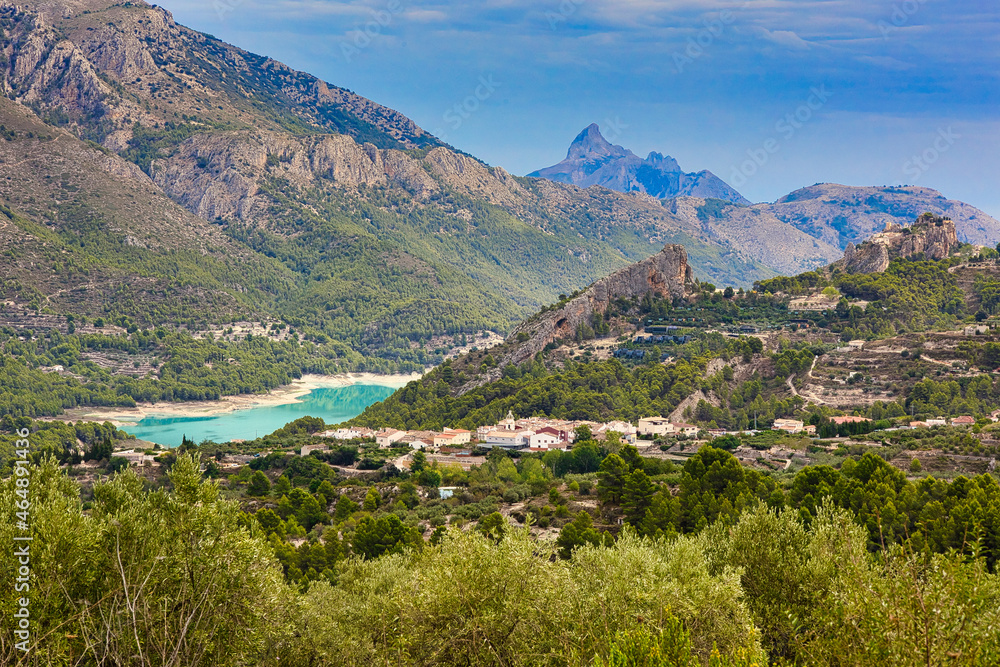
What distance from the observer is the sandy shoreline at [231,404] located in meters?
95.2

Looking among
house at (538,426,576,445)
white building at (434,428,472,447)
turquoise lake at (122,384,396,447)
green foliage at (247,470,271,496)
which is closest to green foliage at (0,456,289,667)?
green foliage at (247,470,271,496)

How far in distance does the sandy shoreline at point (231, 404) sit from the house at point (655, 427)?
6085 cm

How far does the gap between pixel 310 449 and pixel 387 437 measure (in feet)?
19.8

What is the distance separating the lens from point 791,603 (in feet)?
57.7

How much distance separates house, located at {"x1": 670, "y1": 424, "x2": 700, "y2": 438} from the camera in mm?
54347

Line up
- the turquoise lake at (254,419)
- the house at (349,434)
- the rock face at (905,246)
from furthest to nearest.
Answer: the rock face at (905,246) < the turquoise lake at (254,419) < the house at (349,434)

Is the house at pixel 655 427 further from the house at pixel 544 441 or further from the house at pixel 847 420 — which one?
the house at pixel 847 420

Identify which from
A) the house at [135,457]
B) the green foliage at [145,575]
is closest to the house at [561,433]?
the house at [135,457]

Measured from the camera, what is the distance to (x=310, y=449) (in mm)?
55156

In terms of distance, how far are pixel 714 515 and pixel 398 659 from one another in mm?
16605

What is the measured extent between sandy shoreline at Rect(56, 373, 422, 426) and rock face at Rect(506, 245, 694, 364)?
43.8 m

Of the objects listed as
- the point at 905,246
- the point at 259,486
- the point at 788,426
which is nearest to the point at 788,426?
the point at 788,426

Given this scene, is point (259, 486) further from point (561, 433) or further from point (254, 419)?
point (254, 419)

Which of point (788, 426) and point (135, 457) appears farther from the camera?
point (788, 426)
